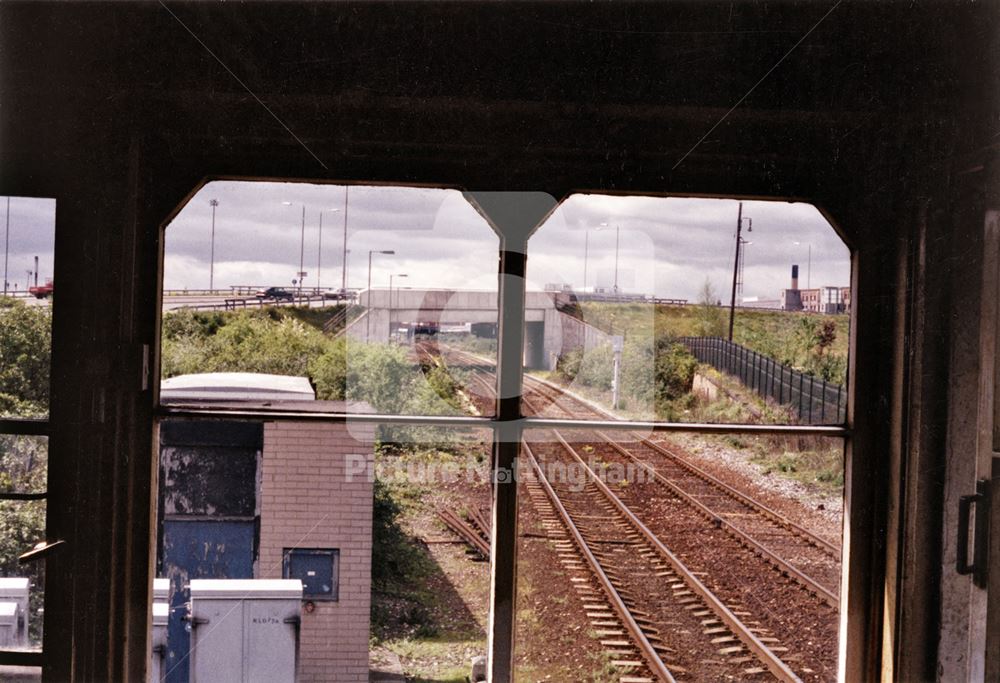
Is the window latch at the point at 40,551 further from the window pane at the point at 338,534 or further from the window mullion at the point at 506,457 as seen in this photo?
the window mullion at the point at 506,457

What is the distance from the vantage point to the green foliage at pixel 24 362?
87.7 inches

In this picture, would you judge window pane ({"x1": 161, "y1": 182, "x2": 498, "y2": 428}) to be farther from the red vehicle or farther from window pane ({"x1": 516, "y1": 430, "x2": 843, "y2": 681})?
window pane ({"x1": 516, "y1": 430, "x2": 843, "y2": 681})

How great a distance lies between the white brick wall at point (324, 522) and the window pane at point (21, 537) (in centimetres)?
63

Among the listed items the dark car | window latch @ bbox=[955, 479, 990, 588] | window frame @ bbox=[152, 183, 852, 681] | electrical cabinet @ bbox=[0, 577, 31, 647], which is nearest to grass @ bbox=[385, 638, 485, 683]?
window frame @ bbox=[152, 183, 852, 681]

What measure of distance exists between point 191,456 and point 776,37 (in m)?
2.17

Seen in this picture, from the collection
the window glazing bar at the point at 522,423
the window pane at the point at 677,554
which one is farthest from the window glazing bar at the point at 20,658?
the window pane at the point at 677,554

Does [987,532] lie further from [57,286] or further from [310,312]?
[57,286]

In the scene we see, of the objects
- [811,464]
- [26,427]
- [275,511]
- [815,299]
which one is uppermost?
[815,299]

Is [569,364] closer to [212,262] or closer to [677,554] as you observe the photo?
[677,554]

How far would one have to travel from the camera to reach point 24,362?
224 cm

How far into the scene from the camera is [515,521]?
7.61 ft

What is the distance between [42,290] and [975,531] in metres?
2.82

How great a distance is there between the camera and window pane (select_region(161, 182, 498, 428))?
2314 millimetres

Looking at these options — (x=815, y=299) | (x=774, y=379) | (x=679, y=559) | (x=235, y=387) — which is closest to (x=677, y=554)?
(x=679, y=559)
